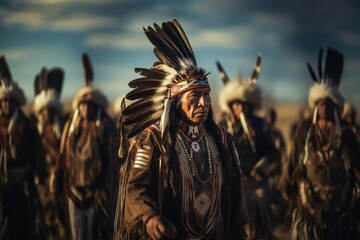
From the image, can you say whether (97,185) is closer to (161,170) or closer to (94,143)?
(94,143)

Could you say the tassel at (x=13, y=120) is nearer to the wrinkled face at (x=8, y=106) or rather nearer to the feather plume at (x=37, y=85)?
the wrinkled face at (x=8, y=106)

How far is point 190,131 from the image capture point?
553 centimetres

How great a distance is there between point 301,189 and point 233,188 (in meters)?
3.22

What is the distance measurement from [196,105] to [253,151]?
4465 mm

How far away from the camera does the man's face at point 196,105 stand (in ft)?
17.9

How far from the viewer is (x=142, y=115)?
5.62m

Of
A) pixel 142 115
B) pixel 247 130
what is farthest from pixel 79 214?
pixel 142 115

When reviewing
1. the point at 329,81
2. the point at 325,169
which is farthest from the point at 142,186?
the point at 329,81

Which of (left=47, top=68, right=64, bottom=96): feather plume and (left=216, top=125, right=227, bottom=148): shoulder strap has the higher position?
(left=47, top=68, right=64, bottom=96): feather plume

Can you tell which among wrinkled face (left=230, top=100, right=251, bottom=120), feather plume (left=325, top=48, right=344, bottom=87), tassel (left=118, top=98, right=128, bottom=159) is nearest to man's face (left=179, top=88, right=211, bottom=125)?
tassel (left=118, top=98, right=128, bottom=159)

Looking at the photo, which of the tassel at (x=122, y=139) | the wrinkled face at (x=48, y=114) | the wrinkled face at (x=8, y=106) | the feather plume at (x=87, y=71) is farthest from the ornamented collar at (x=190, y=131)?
the wrinkled face at (x=48, y=114)

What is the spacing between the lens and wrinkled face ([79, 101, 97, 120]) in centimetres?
973

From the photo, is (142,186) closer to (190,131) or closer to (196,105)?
(190,131)

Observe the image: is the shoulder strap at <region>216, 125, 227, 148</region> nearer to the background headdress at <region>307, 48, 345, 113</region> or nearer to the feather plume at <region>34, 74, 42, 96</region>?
the background headdress at <region>307, 48, 345, 113</region>
